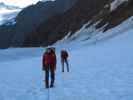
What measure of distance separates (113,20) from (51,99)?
183ft

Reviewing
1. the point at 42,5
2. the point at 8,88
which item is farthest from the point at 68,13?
the point at 8,88

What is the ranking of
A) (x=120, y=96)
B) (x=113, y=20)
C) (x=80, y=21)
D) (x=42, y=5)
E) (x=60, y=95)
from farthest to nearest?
1. (x=42, y=5)
2. (x=80, y=21)
3. (x=113, y=20)
4. (x=60, y=95)
5. (x=120, y=96)

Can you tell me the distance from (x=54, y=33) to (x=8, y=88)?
232 feet

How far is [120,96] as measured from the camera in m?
14.7

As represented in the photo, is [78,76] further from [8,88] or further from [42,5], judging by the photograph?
[42,5]

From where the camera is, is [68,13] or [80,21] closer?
[80,21]

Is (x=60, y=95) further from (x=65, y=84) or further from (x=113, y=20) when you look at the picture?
(x=113, y=20)

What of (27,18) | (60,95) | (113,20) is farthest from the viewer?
(27,18)

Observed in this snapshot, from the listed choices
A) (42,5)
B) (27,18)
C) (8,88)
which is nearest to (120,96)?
(8,88)

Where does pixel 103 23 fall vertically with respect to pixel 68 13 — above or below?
below

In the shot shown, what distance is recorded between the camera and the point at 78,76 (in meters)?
21.9

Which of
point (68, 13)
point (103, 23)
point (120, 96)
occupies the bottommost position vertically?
point (120, 96)

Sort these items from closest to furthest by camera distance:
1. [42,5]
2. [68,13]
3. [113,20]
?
[113,20] < [68,13] < [42,5]

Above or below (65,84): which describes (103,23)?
above
